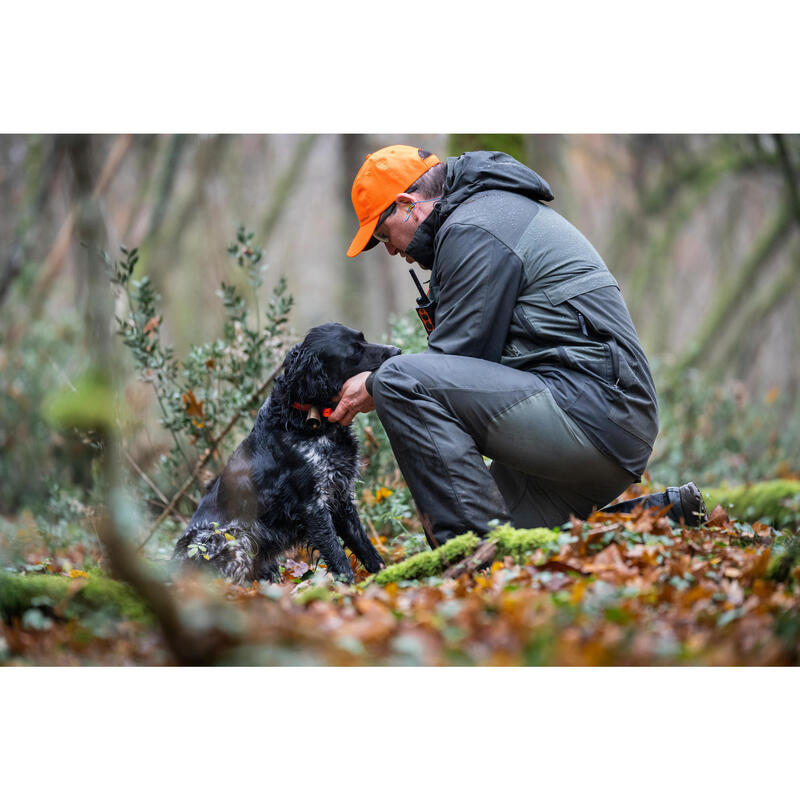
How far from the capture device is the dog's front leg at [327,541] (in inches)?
162

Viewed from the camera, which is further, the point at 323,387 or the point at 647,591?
the point at 323,387

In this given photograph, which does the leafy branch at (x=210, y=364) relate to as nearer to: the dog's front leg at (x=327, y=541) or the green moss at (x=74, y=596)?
the dog's front leg at (x=327, y=541)

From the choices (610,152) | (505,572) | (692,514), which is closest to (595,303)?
(692,514)

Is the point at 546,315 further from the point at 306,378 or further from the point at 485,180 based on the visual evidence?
the point at 306,378

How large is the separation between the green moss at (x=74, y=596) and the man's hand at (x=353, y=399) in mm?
1438

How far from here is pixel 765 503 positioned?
538cm

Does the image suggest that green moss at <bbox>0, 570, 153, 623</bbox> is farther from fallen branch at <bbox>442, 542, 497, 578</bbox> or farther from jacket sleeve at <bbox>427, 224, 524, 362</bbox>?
jacket sleeve at <bbox>427, 224, 524, 362</bbox>

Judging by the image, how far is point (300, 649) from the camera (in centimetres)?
238

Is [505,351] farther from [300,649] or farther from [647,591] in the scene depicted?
[300,649]

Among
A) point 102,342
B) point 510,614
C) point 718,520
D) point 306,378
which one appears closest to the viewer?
point 102,342

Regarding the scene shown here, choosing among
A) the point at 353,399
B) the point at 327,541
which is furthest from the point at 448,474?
the point at 327,541

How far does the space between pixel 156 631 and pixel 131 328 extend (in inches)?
110

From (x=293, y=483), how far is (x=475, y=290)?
1.43 meters

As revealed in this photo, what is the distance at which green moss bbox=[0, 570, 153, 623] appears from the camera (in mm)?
2803
